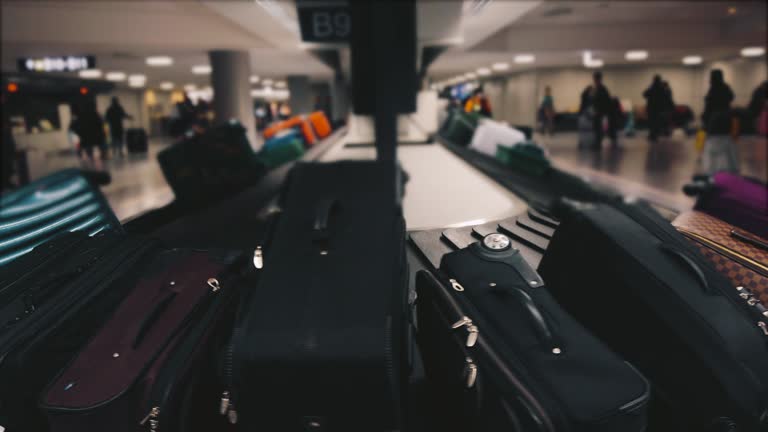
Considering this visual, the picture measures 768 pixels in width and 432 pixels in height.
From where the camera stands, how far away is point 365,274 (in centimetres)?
117

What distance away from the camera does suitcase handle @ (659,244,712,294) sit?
1066 mm

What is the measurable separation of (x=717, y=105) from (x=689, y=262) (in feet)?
21.6

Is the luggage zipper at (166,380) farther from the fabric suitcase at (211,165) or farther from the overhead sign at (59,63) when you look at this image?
the overhead sign at (59,63)

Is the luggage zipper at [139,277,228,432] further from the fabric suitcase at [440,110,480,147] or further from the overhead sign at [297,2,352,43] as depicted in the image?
the fabric suitcase at [440,110,480,147]

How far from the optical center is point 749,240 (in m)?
1.33

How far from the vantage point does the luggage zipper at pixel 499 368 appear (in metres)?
0.88

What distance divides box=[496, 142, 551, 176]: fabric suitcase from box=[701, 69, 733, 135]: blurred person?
3.00 m

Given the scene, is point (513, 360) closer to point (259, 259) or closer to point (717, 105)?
point (259, 259)

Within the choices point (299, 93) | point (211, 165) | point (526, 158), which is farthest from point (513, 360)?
point (299, 93)

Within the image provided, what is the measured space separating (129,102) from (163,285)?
3340 centimetres

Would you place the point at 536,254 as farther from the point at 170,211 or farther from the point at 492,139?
the point at 492,139

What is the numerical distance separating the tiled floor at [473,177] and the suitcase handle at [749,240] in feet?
3.47

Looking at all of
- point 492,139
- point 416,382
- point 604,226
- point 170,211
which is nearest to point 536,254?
point 604,226

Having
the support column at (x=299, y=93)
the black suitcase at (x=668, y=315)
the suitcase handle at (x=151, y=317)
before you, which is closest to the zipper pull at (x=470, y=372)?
the black suitcase at (x=668, y=315)
